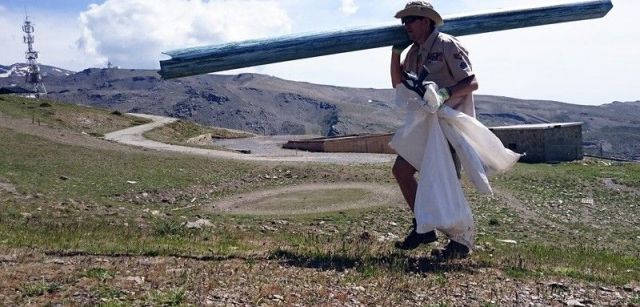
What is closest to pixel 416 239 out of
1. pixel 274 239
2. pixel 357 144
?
pixel 274 239

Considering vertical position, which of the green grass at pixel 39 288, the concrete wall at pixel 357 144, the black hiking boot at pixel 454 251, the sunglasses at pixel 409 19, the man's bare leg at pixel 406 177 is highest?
the sunglasses at pixel 409 19

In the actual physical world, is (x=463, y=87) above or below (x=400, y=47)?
below

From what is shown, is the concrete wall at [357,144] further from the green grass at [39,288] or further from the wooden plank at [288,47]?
the green grass at [39,288]

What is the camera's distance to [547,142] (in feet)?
107

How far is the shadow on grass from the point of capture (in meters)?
7.36

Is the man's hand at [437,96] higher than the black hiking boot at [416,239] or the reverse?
higher

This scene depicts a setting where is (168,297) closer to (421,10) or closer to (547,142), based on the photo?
(421,10)

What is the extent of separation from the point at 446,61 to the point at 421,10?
0.69 metres

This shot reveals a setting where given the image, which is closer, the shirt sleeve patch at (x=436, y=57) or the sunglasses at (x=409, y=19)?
the shirt sleeve patch at (x=436, y=57)

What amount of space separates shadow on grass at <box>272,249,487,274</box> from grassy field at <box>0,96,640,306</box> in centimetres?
2

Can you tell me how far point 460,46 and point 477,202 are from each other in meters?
10.5

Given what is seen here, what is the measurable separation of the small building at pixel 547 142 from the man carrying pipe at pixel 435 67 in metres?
24.9

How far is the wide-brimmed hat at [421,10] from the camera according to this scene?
805cm

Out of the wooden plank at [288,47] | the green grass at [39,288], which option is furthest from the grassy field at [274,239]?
the wooden plank at [288,47]
